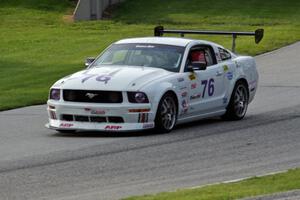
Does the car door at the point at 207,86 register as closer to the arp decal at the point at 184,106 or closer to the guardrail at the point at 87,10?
the arp decal at the point at 184,106

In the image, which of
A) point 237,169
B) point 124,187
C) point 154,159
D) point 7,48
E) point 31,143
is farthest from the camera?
point 7,48

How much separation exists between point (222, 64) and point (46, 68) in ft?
31.5

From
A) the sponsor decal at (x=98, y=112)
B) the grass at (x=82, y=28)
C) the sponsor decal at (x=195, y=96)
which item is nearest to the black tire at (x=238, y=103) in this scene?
the sponsor decal at (x=195, y=96)

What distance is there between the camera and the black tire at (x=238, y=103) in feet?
56.3

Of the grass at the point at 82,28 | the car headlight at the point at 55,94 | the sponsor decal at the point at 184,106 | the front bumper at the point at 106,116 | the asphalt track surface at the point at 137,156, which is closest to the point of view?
the asphalt track surface at the point at 137,156

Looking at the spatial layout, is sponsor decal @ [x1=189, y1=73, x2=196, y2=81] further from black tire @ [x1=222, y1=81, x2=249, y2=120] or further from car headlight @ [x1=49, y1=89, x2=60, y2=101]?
car headlight @ [x1=49, y1=89, x2=60, y2=101]

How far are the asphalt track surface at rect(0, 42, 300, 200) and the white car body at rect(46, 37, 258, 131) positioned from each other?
0.21 metres

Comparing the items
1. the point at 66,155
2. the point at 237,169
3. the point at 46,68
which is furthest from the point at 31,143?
the point at 46,68

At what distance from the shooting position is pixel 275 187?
33.4ft

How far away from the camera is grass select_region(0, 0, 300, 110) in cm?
2470

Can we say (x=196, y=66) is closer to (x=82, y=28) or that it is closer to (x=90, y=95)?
(x=90, y=95)

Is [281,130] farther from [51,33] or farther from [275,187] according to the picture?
[51,33]

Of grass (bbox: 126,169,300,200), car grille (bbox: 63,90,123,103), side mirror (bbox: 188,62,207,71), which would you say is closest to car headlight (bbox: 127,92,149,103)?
car grille (bbox: 63,90,123,103)

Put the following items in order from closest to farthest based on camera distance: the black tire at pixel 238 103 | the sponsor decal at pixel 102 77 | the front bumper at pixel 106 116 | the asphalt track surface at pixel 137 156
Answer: the asphalt track surface at pixel 137 156, the front bumper at pixel 106 116, the sponsor decal at pixel 102 77, the black tire at pixel 238 103
